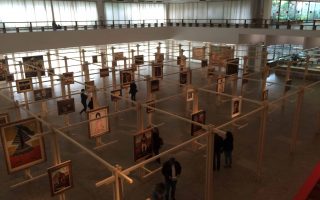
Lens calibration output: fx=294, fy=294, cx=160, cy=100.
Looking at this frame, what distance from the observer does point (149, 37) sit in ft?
92.4

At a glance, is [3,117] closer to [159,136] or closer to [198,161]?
[159,136]

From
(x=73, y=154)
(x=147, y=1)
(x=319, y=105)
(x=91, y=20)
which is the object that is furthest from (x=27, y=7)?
(x=319, y=105)

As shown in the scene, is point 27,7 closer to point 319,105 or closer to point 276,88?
point 276,88

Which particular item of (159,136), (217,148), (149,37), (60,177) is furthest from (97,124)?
(149,37)

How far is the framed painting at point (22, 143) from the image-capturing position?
662 cm

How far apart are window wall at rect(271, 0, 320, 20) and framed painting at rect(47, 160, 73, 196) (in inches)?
1148

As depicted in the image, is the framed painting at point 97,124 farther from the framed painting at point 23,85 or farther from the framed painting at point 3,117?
the framed painting at point 23,85

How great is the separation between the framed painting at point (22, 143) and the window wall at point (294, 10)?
28709 millimetres

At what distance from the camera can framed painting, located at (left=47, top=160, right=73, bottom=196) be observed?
19.3 ft

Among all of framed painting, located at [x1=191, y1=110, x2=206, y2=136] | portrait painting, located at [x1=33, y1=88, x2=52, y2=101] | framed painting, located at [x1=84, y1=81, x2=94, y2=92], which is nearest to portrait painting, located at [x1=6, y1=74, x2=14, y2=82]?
portrait painting, located at [x1=33, y1=88, x2=52, y2=101]

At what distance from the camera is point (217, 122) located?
45.5 ft

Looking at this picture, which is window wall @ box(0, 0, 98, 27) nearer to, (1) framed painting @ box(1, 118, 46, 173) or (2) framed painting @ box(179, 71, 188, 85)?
(2) framed painting @ box(179, 71, 188, 85)

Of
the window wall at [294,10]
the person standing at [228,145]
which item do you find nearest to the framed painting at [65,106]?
the person standing at [228,145]

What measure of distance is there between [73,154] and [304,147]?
8.64 meters
